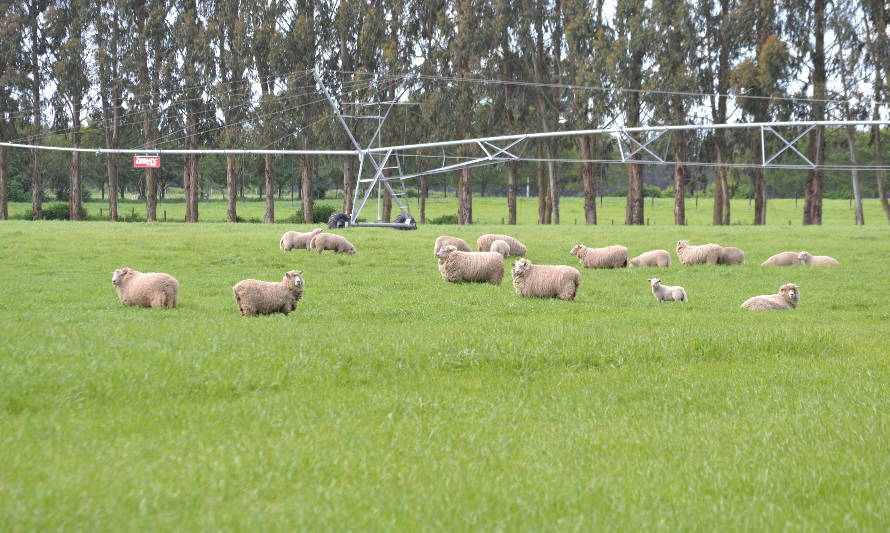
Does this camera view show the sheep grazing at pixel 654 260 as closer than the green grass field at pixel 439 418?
No

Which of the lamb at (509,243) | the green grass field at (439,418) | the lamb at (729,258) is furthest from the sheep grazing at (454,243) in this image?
the green grass field at (439,418)

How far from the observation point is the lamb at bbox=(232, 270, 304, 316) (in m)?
13.4

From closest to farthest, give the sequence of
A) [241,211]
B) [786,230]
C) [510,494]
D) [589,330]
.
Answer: [510,494]
[589,330]
[786,230]
[241,211]

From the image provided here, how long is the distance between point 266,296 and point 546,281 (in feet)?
18.8

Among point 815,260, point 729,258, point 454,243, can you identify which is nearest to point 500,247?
point 454,243

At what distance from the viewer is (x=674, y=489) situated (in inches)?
231

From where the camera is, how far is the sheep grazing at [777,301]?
16.3 m

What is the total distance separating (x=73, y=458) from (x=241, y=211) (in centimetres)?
9489

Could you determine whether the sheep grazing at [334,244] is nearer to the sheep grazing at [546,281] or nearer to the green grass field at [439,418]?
the sheep grazing at [546,281]

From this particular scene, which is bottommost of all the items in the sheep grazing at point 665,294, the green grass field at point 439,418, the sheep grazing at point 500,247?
the green grass field at point 439,418

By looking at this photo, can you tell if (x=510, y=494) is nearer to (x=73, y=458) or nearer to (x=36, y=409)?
(x=73, y=458)

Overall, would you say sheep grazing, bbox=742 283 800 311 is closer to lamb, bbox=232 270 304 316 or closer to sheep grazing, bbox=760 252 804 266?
Result: lamb, bbox=232 270 304 316

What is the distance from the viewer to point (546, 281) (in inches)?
674

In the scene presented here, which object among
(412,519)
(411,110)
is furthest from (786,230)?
(412,519)
